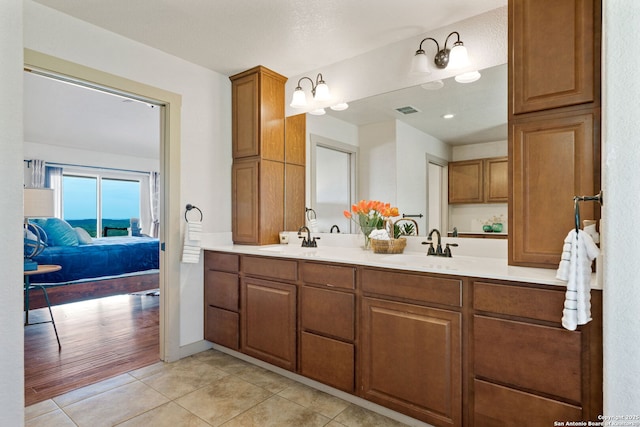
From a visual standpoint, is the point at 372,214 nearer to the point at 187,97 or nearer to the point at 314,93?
the point at 314,93

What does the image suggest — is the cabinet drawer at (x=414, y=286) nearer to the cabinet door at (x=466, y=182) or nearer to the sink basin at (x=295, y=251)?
the sink basin at (x=295, y=251)

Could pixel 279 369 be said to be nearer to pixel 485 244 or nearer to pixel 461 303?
pixel 461 303

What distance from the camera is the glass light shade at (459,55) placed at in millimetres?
2197

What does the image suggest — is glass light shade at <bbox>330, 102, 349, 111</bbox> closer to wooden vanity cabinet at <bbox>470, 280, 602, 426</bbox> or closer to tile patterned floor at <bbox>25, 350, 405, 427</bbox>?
wooden vanity cabinet at <bbox>470, 280, 602, 426</bbox>

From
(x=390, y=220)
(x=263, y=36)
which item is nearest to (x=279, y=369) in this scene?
(x=390, y=220)

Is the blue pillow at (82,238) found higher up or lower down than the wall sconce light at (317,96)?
lower down

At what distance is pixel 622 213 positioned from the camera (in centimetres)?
111

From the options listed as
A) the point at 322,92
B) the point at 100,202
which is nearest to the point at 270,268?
the point at 322,92

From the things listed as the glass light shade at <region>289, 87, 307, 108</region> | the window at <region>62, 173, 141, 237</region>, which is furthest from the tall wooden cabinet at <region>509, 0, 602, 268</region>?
the window at <region>62, 173, 141, 237</region>

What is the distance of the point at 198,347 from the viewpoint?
2.96m

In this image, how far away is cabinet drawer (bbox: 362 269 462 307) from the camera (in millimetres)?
1680

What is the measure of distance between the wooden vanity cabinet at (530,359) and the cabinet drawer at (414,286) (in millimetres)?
100

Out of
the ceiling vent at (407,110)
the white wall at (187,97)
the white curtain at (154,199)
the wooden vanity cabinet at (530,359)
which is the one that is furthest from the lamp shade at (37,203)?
the white curtain at (154,199)

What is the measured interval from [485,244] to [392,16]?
63.3 inches
